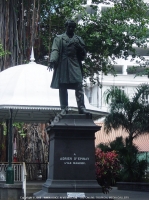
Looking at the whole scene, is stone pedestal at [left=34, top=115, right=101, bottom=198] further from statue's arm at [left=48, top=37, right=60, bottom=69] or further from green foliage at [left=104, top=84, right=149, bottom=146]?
green foliage at [left=104, top=84, right=149, bottom=146]

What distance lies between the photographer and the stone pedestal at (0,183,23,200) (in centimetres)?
1772

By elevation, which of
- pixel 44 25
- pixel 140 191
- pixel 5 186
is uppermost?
pixel 44 25

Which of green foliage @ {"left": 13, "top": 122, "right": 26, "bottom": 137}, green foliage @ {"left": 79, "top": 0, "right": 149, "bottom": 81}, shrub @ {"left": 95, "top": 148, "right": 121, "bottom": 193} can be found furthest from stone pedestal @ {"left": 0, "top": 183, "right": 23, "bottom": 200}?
green foliage @ {"left": 79, "top": 0, "right": 149, "bottom": 81}

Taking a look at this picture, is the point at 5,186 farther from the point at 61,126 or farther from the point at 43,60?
the point at 43,60

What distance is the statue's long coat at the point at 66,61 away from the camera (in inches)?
492

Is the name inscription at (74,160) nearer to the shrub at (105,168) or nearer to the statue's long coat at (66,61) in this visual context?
the statue's long coat at (66,61)

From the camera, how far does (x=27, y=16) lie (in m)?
24.5

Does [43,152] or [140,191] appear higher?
[43,152]

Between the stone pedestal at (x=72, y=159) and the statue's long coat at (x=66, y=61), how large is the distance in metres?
0.99

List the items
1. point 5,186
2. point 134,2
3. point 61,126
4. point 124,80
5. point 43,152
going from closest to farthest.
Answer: point 61,126, point 5,186, point 43,152, point 134,2, point 124,80

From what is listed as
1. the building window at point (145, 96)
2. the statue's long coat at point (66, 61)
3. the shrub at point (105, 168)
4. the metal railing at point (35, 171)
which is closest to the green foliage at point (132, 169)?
the building window at point (145, 96)

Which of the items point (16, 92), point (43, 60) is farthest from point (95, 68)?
point (16, 92)

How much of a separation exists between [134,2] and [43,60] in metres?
5.06

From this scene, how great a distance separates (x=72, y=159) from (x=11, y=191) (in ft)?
21.3
